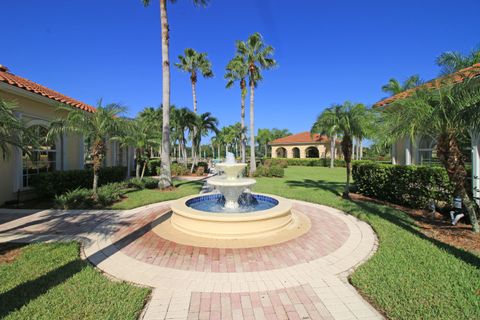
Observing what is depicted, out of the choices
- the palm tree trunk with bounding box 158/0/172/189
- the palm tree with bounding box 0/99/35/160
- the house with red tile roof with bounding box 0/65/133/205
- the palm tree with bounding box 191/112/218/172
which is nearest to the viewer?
the palm tree with bounding box 0/99/35/160

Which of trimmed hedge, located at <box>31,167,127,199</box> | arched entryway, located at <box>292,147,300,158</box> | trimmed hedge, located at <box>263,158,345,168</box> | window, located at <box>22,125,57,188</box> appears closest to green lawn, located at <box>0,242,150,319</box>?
trimmed hedge, located at <box>31,167,127,199</box>

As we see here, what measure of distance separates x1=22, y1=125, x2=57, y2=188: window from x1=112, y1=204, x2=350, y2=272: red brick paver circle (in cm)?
769

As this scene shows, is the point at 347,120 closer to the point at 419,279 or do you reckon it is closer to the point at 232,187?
the point at 232,187

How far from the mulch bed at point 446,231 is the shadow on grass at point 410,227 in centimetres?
21

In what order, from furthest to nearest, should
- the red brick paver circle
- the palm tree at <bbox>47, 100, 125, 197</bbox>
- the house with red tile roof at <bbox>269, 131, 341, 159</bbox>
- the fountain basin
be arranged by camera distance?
the house with red tile roof at <bbox>269, 131, 341, 159</bbox>, the palm tree at <bbox>47, 100, 125, 197</bbox>, the fountain basin, the red brick paver circle

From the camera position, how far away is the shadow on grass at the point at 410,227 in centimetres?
495

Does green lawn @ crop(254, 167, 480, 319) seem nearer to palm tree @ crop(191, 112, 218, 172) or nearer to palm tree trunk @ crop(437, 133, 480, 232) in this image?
palm tree trunk @ crop(437, 133, 480, 232)

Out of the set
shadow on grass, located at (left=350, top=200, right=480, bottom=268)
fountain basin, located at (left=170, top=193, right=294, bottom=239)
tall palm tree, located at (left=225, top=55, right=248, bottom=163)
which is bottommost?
shadow on grass, located at (left=350, top=200, right=480, bottom=268)

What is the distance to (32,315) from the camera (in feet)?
10.5

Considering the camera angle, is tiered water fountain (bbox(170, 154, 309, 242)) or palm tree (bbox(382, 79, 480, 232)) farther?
tiered water fountain (bbox(170, 154, 309, 242))

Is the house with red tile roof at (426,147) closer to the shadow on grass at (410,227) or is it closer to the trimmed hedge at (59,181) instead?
the shadow on grass at (410,227)

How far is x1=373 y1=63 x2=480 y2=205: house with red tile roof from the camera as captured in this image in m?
6.89

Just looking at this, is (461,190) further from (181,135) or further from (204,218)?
(181,135)

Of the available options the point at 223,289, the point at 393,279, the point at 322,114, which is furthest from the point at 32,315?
the point at 322,114
